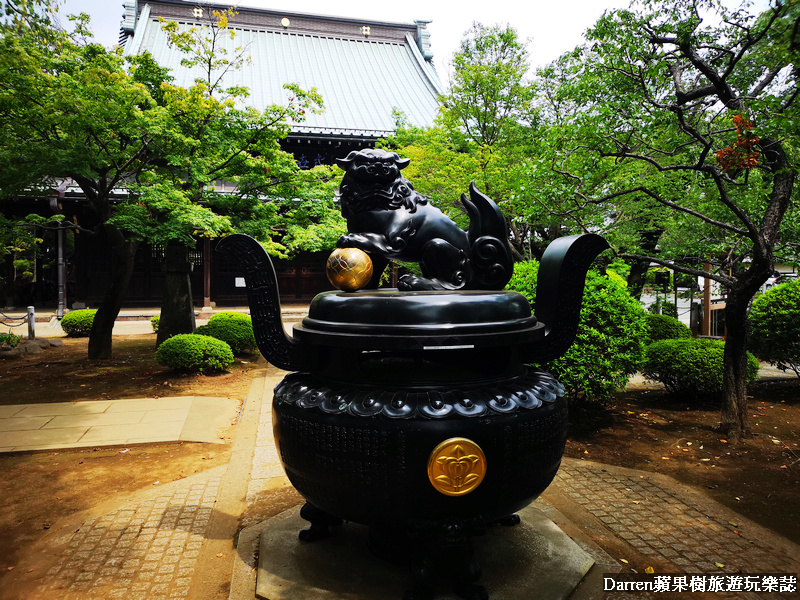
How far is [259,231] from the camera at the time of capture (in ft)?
29.5

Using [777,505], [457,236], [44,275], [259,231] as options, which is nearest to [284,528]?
[457,236]

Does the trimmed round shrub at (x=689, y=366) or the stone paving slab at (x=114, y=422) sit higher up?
the trimmed round shrub at (x=689, y=366)

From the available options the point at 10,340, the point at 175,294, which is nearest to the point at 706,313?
the point at 175,294

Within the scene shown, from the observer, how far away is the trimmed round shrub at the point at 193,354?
8516 mm

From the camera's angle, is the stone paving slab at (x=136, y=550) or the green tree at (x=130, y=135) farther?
the green tree at (x=130, y=135)

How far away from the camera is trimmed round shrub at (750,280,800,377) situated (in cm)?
714

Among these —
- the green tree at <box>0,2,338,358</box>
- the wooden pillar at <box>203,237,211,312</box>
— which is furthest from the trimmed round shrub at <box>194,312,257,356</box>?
the wooden pillar at <box>203,237,211,312</box>

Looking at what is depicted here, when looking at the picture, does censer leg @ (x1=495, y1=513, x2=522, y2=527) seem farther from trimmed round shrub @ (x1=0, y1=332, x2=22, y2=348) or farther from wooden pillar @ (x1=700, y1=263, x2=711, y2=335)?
trimmed round shrub @ (x1=0, y1=332, x2=22, y2=348)

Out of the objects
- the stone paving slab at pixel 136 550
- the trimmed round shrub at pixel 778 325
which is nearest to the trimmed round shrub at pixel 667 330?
the trimmed round shrub at pixel 778 325

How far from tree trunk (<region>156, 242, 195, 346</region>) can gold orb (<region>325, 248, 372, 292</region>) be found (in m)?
8.35

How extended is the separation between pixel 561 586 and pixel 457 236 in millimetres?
2046

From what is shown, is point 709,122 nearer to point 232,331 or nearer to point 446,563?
point 446,563

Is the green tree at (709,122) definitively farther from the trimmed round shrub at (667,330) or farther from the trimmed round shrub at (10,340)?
the trimmed round shrub at (10,340)

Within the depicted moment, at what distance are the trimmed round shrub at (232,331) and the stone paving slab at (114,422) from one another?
3252mm
